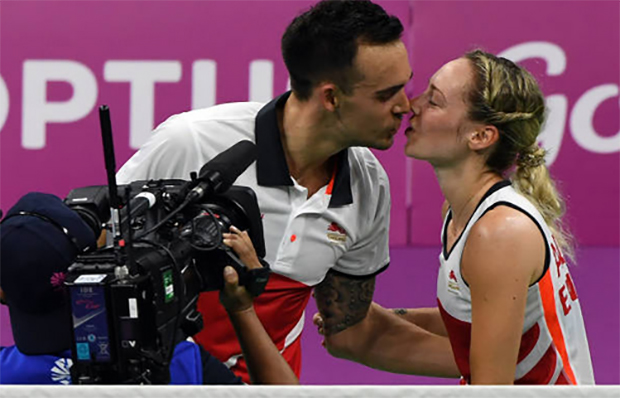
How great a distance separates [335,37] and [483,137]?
19.2 inches

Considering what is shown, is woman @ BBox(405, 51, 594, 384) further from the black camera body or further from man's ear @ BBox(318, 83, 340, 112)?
the black camera body

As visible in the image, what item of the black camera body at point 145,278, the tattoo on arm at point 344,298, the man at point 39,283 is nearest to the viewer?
A: the black camera body at point 145,278

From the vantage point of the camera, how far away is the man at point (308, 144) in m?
2.85

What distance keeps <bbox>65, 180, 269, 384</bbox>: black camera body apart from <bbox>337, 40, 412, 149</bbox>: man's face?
28.6 inches

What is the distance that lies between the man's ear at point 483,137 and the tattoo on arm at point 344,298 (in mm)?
652

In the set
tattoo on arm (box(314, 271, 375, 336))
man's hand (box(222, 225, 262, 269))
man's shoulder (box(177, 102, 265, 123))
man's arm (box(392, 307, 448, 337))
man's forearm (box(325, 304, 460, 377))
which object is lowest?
man's forearm (box(325, 304, 460, 377))

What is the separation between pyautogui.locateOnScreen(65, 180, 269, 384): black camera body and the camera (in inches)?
67.4

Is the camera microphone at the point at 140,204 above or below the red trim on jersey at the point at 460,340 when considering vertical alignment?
above

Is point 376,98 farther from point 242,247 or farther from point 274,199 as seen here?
point 242,247

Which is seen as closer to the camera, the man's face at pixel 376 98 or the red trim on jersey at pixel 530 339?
the red trim on jersey at pixel 530 339

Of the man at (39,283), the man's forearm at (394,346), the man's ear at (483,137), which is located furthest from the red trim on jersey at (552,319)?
the man at (39,283)

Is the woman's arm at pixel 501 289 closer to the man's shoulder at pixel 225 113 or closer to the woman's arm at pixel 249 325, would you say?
the woman's arm at pixel 249 325

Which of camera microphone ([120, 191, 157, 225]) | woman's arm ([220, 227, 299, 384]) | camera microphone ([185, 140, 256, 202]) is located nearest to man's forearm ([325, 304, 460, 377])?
woman's arm ([220, 227, 299, 384])

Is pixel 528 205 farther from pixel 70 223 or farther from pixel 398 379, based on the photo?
pixel 398 379
